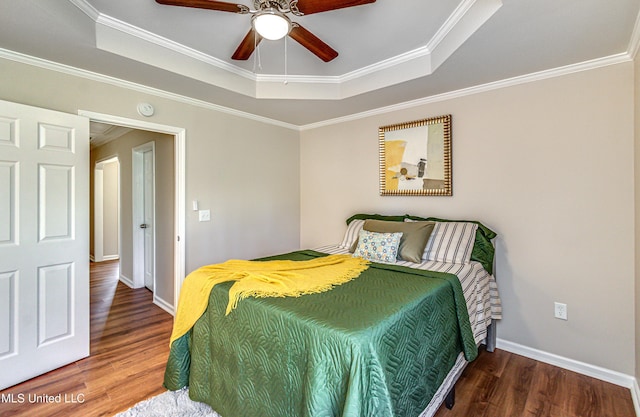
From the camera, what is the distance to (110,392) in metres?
1.96

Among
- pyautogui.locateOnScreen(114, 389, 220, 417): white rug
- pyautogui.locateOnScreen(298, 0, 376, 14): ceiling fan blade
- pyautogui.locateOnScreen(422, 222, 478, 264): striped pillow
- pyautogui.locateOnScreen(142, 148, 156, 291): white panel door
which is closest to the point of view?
pyautogui.locateOnScreen(298, 0, 376, 14): ceiling fan blade

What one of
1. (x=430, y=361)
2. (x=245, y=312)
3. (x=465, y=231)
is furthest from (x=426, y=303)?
(x=465, y=231)

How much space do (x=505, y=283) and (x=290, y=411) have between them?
2125 mm

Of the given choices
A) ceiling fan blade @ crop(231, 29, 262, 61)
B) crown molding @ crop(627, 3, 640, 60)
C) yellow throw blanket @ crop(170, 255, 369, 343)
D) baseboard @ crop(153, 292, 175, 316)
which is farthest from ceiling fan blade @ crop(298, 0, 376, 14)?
baseboard @ crop(153, 292, 175, 316)

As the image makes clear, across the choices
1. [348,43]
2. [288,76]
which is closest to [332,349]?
[348,43]

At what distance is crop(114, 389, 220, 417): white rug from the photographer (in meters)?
1.73

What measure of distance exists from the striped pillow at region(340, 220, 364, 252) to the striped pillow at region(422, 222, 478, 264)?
747mm

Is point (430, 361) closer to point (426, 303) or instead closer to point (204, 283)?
point (426, 303)

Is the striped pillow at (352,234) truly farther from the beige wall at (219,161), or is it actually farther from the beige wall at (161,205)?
the beige wall at (161,205)

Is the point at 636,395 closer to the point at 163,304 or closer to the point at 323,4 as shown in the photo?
the point at 323,4

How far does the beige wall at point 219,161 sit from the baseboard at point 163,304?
2.28 ft

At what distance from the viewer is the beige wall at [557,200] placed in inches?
81.0

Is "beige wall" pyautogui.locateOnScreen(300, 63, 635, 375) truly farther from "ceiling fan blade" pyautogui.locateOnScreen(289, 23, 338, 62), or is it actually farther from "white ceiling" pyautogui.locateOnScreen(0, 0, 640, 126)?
"ceiling fan blade" pyautogui.locateOnScreen(289, 23, 338, 62)

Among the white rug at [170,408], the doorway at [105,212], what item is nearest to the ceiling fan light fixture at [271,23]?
the white rug at [170,408]
